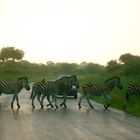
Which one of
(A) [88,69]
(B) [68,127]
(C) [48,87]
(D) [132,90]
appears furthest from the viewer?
(A) [88,69]

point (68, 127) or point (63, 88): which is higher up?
point (63, 88)

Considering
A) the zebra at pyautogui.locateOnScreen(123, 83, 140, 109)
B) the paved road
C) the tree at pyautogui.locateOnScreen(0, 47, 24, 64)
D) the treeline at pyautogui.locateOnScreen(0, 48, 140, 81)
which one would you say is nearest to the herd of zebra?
the zebra at pyautogui.locateOnScreen(123, 83, 140, 109)

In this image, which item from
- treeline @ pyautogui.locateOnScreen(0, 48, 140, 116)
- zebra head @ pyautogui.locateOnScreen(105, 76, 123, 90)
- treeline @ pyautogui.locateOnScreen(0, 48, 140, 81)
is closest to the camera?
zebra head @ pyautogui.locateOnScreen(105, 76, 123, 90)

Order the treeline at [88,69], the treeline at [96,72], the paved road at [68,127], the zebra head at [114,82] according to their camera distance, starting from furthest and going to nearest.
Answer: the treeline at [88,69], the treeline at [96,72], the zebra head at [114,82], the paved road at [68,127]

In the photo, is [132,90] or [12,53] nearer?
[132,90]

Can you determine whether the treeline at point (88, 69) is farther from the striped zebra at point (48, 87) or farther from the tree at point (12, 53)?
the striped zebra at point (48, 87)

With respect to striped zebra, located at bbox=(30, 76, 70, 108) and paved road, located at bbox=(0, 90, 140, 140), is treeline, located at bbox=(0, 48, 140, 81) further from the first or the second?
paved road, located at bbox=(0, 90, 140, 140)

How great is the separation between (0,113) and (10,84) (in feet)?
18.0

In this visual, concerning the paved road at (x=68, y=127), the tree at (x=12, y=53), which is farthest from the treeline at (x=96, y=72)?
the paved road at (x=68, y=127)

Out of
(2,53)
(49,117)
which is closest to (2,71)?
(2,53)

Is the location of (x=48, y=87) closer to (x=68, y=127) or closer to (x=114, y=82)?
(x=114, y=82)

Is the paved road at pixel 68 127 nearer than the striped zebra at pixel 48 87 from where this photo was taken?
Yes

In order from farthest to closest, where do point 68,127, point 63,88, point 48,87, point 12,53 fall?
point 12,53 < point 63,88 < point 48,87 < point 68,127

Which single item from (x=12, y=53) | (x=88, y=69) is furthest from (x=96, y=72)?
(x=12, y=53)
